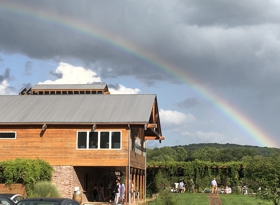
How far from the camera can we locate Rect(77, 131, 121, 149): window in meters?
27.8

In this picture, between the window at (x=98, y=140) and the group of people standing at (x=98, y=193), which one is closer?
the window at (x=98, y=140)

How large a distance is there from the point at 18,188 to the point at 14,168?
47.1 inches

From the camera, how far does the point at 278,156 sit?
63.8 ft

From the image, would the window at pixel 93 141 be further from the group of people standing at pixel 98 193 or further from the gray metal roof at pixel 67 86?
the gray metal roof at pixel 67 86

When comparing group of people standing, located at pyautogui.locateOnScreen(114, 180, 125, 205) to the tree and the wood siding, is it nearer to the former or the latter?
the wood siding

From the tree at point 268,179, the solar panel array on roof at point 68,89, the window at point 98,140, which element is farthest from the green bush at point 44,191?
the solar panel array on roof at point 68,89

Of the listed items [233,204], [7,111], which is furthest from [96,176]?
[233,204]

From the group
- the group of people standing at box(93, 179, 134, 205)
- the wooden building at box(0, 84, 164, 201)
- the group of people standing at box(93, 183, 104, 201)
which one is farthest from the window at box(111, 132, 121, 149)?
the group of people standing at box(93, 183, 104, 201)

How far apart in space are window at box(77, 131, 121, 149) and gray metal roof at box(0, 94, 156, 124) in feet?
2.62

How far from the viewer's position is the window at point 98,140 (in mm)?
27797

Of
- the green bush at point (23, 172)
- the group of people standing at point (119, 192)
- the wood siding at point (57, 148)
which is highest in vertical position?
the wood siding at point (57, 148)

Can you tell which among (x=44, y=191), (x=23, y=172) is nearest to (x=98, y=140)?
(x=23, y=172)

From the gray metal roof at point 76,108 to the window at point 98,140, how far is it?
0.80 m

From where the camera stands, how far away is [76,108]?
30.4 m
